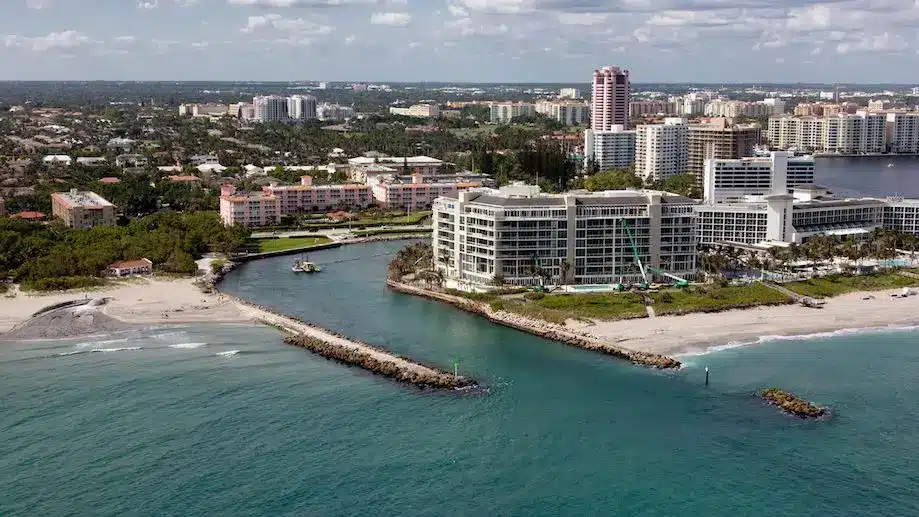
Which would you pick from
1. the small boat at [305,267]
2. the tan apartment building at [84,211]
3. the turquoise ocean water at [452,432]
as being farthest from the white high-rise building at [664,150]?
the turquoise ocean water at [452,432]

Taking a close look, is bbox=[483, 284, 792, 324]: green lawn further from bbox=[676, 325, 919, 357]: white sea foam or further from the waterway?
the waterway

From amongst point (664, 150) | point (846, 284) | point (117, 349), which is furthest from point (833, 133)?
point (117, 349)

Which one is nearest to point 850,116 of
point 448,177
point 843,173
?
point 843,173

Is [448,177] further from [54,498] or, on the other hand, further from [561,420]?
[54,498]

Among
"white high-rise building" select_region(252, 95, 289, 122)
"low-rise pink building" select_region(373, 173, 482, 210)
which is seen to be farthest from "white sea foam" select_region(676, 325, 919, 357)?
"white high-rise building" select_region(252, 95, 289, 122)

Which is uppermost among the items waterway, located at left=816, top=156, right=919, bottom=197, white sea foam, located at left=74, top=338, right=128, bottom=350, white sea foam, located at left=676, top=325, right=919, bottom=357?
waterway, located at left=816, top=156, right=919, bottom=197

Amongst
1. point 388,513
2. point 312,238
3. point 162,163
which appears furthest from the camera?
point 162,163
